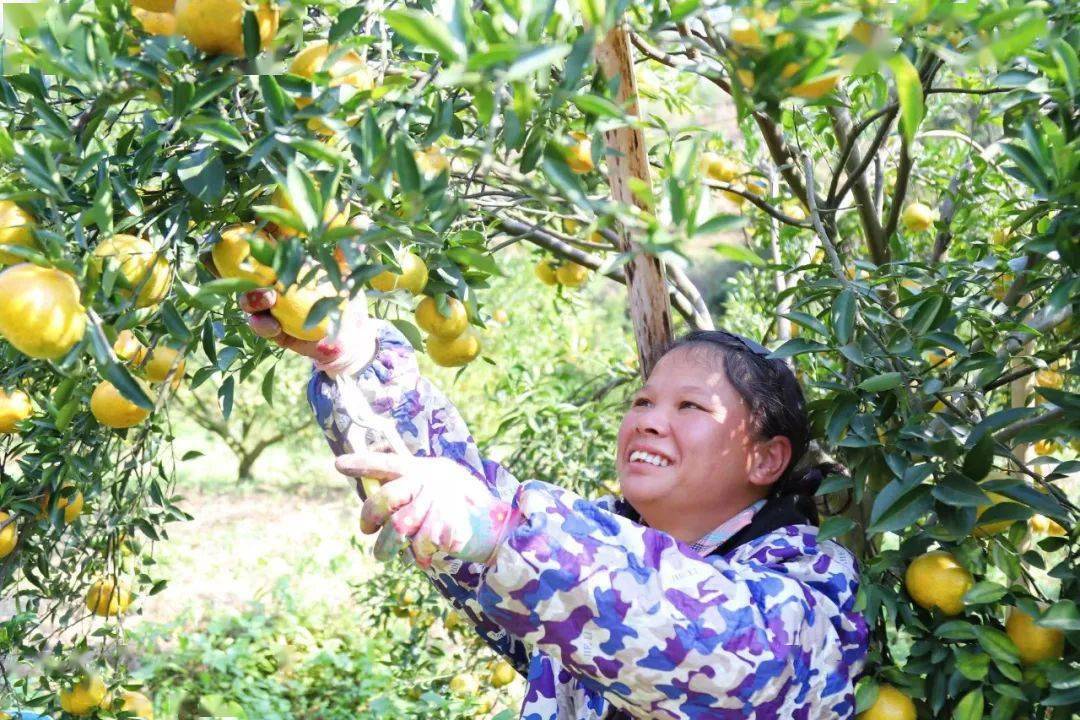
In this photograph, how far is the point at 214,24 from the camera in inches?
39.4

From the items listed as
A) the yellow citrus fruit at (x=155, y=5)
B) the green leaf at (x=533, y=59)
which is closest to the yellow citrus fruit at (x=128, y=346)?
the yellow citrus fruit at (x=155, y=5)

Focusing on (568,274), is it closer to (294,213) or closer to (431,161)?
(431,161)

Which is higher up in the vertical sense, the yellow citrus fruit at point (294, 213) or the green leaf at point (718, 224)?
the green leaf at point (718, 224)

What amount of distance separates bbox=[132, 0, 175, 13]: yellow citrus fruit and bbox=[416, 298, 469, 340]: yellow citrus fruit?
0.57m

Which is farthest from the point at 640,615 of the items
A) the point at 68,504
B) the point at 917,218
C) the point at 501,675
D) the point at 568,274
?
the point at 501,675

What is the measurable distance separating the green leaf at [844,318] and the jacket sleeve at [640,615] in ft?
1.06

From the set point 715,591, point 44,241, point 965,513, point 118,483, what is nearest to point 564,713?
point 715,591

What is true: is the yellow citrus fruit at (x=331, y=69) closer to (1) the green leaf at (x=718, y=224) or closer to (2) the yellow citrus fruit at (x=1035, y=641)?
(1) the green leaf at (x=718, y=224)

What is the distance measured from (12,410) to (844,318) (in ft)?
4.21

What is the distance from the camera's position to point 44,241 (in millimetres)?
971

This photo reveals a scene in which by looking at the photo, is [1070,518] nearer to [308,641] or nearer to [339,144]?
[339,144]

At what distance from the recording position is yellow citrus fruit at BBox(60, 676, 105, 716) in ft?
7.05

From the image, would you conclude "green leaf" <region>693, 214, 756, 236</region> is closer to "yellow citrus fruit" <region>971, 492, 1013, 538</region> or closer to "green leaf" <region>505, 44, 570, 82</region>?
"green leaf" <region>505, 44, 570, 82</region>

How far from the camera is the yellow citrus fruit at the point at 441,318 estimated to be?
156 cm
